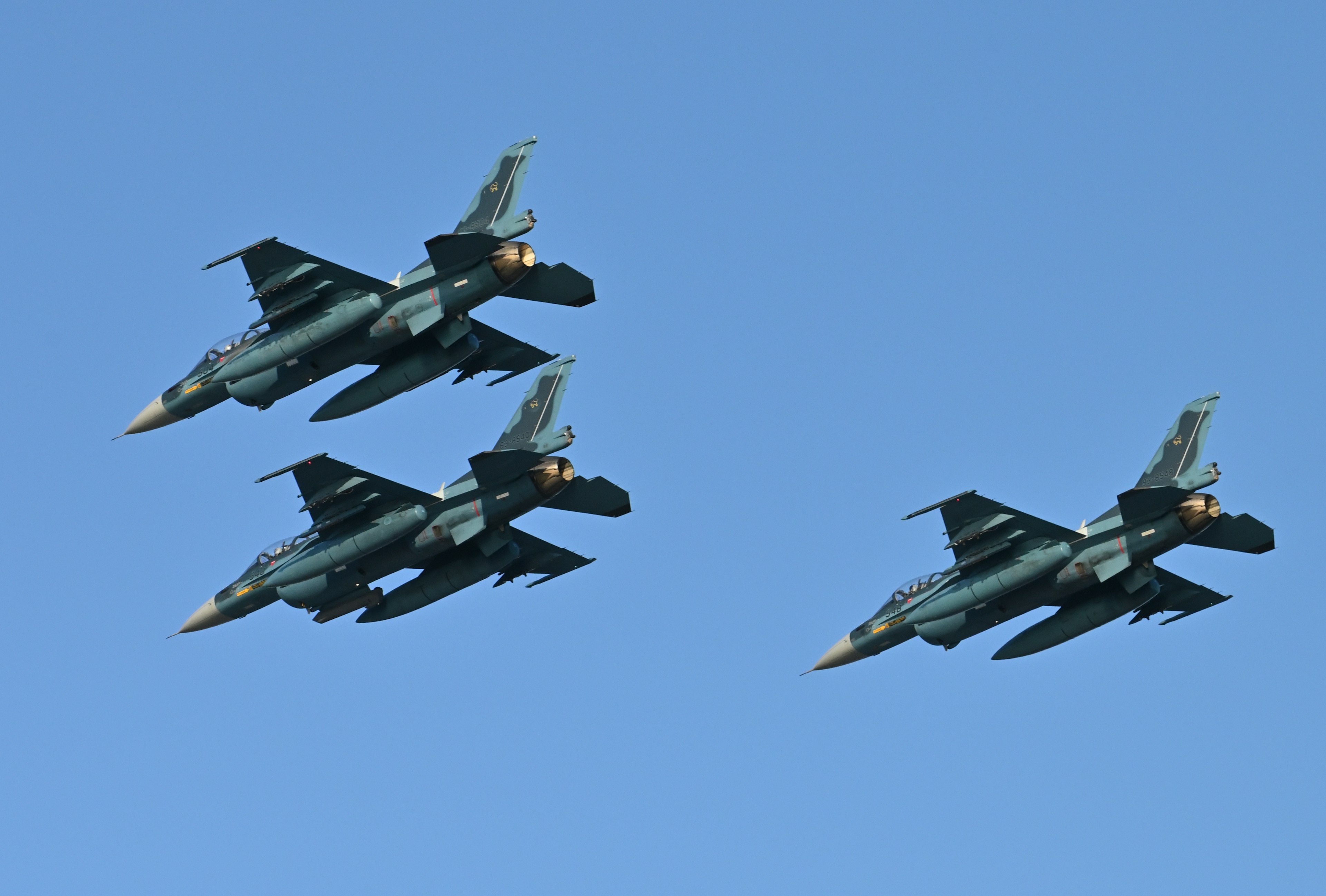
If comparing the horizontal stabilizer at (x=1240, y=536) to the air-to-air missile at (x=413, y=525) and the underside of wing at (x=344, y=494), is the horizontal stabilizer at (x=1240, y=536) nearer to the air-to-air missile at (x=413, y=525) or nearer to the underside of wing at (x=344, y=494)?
the air-to-air missile at (x=413, y=525)

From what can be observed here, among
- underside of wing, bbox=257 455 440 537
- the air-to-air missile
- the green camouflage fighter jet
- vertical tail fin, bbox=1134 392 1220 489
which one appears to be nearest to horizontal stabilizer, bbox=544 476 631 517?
the air-to-air missile

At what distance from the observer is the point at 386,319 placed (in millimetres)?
59812

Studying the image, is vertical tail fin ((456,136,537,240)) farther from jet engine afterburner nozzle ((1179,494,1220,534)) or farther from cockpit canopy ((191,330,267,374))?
jet engine afterburner nozzle ((1179,494,1220,534))

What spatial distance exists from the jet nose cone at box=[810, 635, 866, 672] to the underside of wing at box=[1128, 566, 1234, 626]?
771 centimetres

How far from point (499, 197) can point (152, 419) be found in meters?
11.3

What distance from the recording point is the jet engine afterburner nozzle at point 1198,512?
57.6 meters

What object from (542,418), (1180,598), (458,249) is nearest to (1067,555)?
(1180,598)

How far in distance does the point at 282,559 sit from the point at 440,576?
4535 mm

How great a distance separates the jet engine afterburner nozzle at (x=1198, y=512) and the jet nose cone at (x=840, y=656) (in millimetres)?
10565

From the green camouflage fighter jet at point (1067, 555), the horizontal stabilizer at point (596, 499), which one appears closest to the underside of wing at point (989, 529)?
the green camouflage fighter jet at point (1067, 555)

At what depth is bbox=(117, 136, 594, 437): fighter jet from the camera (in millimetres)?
59438

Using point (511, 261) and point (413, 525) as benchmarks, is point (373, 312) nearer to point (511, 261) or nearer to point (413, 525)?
point (511, 261)

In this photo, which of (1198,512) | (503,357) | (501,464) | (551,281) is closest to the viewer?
(1198,512)

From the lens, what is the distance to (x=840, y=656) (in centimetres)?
6475
